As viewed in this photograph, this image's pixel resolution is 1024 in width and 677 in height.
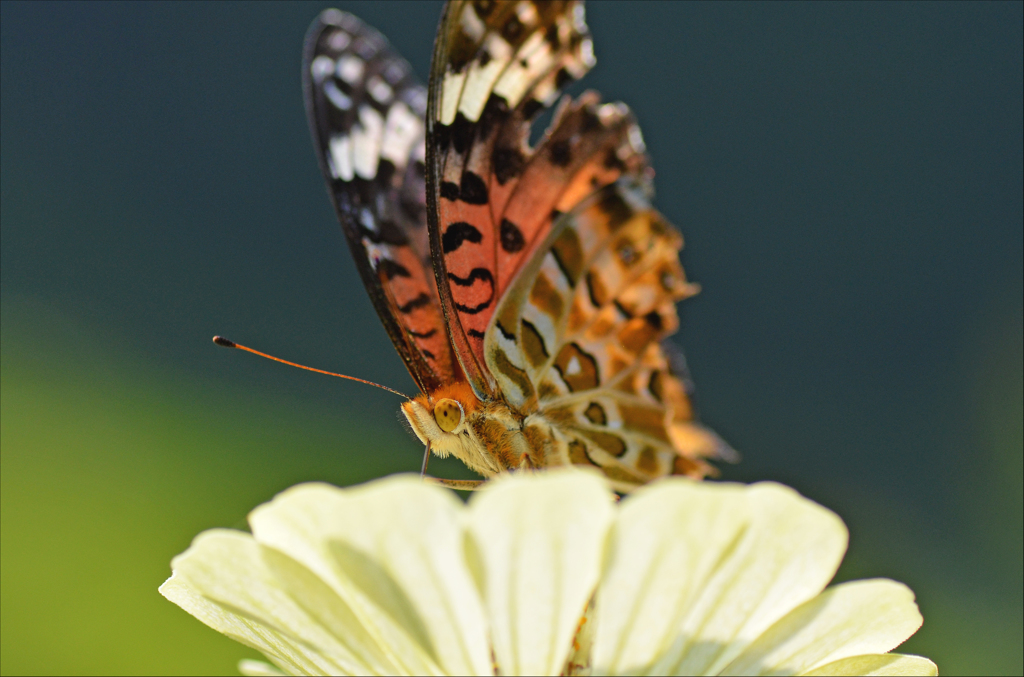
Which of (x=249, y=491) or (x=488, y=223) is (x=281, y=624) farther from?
(x=249, y=491)

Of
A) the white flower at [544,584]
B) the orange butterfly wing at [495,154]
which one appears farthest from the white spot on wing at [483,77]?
the white flower at [544,584]

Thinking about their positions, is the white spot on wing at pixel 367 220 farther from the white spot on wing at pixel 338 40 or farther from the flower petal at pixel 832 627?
the flower petal at pixel 832 627

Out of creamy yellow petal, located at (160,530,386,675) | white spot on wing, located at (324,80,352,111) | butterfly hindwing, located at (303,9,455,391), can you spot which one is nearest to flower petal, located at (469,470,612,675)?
creamy yellow petal, located at (160,530,386,675)

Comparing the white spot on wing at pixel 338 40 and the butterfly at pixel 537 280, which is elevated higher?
the white spot on wing at pixel 338 40

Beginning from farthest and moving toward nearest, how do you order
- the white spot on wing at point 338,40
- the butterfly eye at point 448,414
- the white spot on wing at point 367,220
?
the white spot on wing at point 338,40
the white spot on wing at point 367,220
the butterfly eye at point 448,414

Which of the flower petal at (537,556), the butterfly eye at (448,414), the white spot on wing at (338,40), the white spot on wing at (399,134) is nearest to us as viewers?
the flower petal at (537,556)

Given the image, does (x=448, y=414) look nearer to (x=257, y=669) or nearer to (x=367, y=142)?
(x=257, y=669)
